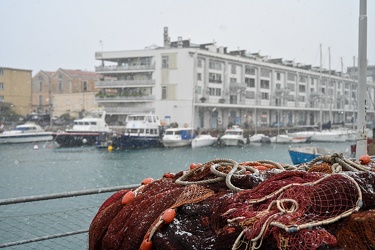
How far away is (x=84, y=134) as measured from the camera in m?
49.5

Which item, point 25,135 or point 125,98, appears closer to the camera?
point 25,135

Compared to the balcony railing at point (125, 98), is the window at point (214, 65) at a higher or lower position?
higher

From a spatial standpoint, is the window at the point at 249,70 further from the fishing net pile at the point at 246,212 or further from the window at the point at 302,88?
the fishing net pile at the point at 246,212

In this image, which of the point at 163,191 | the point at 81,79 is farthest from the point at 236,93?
the point at 163,191

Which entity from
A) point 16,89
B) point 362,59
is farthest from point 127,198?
point 16,89

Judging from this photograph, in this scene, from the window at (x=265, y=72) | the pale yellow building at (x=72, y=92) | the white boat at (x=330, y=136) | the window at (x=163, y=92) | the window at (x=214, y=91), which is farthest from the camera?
the pale yellow building at (x=72, y=92)

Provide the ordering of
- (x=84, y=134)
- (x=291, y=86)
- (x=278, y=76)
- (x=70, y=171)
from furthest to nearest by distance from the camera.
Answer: (x=291, y=86) → (x=278, y=76) → (x=84, y=134) → (x=70, y=171)

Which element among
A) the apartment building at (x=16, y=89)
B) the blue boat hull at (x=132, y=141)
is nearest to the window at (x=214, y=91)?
the blue boat hull at (x=132, y=141)

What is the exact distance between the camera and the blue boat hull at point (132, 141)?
4625 cm

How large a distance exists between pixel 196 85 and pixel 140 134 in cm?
1282

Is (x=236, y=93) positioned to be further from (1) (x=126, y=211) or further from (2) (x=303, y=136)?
(1) (x=126, y=211)

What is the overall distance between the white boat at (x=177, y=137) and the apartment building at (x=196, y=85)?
4.70 metres

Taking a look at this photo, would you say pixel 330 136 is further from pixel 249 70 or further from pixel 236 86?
pixel 249 70

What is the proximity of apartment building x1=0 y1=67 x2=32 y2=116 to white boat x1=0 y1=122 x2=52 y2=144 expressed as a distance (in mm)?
13976
